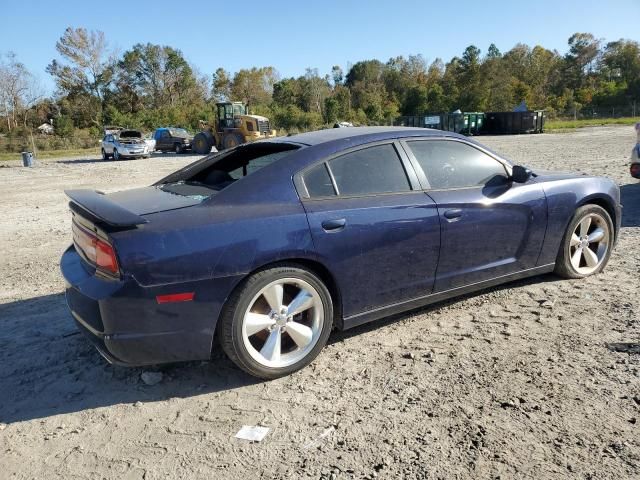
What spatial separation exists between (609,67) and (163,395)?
105 metres

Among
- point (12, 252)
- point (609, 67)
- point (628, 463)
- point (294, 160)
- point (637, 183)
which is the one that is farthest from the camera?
point (609, 67)

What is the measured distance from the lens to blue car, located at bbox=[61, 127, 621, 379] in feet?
9.28

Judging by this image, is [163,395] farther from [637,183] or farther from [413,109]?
[413,109]

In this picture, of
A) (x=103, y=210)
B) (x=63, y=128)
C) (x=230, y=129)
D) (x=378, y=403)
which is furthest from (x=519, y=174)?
(x=63, y=128)

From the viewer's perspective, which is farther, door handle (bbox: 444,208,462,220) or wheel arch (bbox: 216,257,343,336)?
door handle (bbox: 444,208,462,220)

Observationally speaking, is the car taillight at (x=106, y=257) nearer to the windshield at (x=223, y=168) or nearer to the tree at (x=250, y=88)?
the windshield at (x=223, y=168)

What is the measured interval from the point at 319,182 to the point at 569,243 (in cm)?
252

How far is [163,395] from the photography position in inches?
121

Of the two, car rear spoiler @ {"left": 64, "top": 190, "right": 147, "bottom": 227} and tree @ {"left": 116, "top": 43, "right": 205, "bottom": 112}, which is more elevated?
tree @ {"left": 116, "top": 43, "right": 205, "bottom": 112}

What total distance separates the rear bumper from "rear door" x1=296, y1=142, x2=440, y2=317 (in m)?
0.76

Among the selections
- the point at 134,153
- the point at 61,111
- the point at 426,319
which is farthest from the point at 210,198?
the point at 61,111

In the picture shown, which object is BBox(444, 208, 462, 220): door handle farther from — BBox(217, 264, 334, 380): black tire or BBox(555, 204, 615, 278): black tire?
BBox(555, 204, 615, 278): black tire

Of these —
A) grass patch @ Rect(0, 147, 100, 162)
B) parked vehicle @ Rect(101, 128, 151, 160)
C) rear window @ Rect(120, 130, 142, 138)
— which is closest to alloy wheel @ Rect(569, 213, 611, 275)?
parked vehicle @ Rect(101, 128, 151, 160)

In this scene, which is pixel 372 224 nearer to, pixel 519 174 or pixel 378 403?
pixel 378 403
